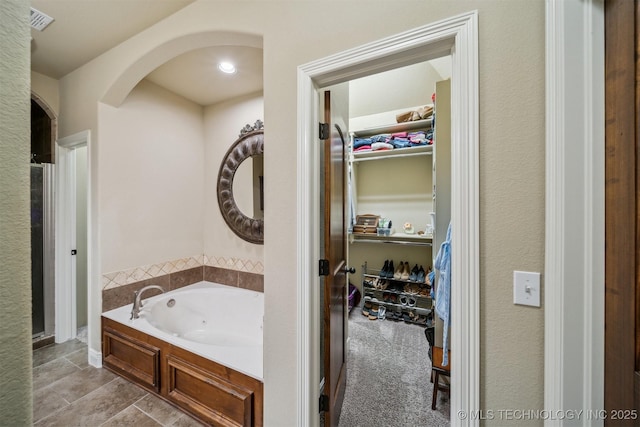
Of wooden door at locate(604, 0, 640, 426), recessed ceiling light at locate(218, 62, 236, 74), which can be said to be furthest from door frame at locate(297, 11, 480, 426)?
recessed ceiling light at locate(218, 62, 236, 74)

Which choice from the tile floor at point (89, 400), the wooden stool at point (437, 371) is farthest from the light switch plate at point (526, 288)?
the tile floor at point (89, 400)

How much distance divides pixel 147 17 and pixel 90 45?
0.72 metres

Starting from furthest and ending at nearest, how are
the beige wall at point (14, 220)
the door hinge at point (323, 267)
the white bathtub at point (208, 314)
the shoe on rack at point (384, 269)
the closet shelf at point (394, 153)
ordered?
the shoe on rack at point (384, 269) < the closet shelf at point (394, 153) < the white bathtub at point (208, 314) < the door hinge at point (323, 267) < the beige wall at point (14, 220)

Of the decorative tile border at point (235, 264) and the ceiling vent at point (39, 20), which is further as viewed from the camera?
the decorative tile border at point (235, 264)

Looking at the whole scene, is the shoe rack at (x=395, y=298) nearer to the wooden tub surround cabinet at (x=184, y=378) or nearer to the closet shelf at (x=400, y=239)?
Result: the closet shelf at (x=400, y=239)

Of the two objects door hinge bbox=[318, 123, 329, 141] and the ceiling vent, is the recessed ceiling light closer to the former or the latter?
the ceiling vent

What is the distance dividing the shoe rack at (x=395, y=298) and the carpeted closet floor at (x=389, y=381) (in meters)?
0.17

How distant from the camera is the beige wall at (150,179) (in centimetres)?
227

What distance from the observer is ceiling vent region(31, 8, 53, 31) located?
167cm

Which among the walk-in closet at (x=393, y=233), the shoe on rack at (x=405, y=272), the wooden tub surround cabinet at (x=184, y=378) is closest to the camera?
the wooden tub surround cabinet at (x=184, y=378)

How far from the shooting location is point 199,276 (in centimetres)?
303

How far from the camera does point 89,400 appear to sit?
1.84 metres

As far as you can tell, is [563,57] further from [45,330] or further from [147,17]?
[45,330]

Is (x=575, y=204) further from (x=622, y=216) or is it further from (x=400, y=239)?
(x=400, y=239)
